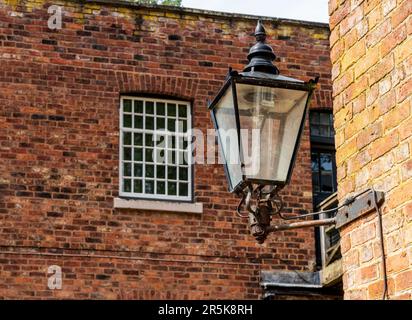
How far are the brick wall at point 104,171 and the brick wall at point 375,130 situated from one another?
835 centimetres

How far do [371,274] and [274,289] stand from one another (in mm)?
9007

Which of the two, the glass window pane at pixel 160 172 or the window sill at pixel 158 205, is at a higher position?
the glass window pane at pixel 160 172

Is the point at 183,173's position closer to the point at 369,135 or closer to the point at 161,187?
the point at 161,187

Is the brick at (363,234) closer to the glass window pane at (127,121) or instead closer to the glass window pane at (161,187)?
the glass window pane at (161,187)

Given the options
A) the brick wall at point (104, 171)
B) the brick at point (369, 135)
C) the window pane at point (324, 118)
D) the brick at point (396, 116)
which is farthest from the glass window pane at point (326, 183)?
the brick at point (396, 116)

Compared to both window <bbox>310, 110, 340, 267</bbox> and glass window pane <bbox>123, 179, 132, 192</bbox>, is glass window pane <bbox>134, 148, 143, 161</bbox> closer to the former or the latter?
glass window pane <bbox>123, 179, 132, 192</bbox>

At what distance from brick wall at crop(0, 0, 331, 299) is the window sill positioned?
98 mm

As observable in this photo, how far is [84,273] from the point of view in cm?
1298

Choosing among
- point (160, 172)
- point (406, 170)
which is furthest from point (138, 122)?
point (406, 170)

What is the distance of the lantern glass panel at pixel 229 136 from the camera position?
210 inches

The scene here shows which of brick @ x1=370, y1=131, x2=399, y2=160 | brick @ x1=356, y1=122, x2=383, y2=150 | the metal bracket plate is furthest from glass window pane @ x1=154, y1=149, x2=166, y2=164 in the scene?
brick @ x1=370, y1=131, x2=399, y2=160

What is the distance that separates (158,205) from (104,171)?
0.92 m

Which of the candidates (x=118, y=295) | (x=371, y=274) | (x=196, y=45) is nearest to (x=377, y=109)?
(x=371, y=274)

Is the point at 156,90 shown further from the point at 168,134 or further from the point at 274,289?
the point at 274,289
